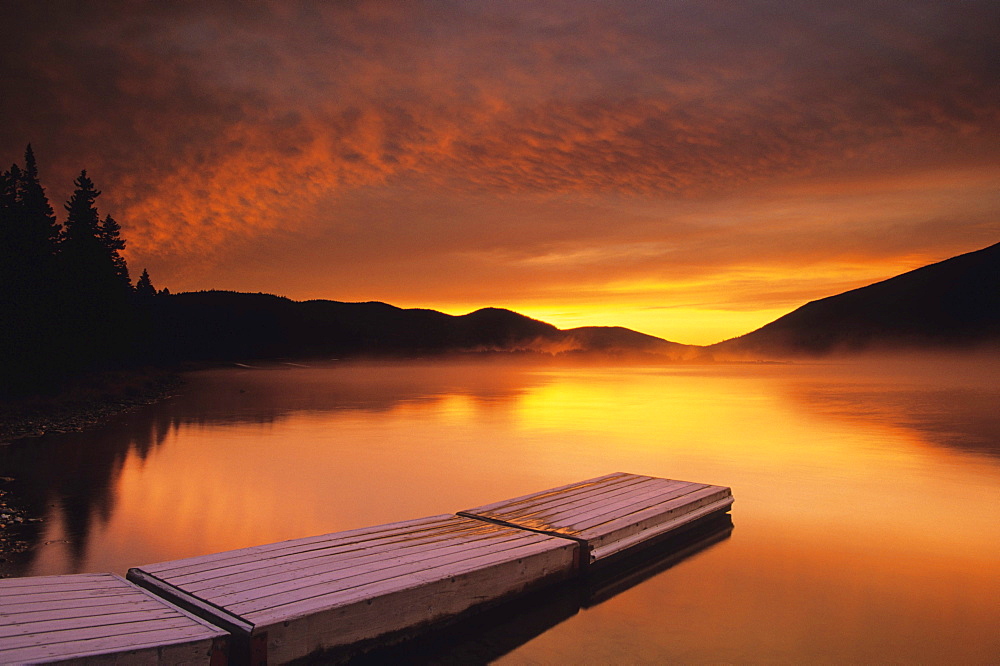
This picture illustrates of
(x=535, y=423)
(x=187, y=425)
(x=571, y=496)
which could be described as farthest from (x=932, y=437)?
(x=187, y=425)

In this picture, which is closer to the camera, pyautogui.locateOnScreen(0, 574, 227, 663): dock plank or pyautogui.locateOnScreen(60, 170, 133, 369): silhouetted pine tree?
pyautogui.locateOnScreen(0, 574, 227, 663): dock plank

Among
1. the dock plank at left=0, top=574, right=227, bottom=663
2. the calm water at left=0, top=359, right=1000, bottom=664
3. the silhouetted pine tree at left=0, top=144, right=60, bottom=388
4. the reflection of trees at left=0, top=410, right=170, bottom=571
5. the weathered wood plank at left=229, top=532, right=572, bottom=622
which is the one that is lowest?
the calm water at left=0, top=359, right=1000, bottom=664

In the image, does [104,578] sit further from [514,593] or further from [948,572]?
[948,572]

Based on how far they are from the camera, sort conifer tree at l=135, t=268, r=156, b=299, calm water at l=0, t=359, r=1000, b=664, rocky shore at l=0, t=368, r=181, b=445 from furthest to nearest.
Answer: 1. conifer tree at l=135, t=268, r=156, b=299
2. rocky shore at l=0, t=368, r=181, b=445
3. calm water at l=0, t=359, r=1000, b=664

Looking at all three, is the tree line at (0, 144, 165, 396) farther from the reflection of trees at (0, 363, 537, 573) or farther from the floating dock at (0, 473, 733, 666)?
the floating dock at (0, 473, 733, 666)

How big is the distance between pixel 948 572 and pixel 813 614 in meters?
2.95

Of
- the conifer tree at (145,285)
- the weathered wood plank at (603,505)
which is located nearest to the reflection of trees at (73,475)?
the weathered wood plank at (603,505)

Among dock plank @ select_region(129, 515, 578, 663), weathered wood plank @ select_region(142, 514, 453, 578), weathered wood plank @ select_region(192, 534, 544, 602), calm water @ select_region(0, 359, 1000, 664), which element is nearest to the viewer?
dock plank @ select_region(129, 515, 578, 663)

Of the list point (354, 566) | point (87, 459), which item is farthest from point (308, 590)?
point (87, 459)

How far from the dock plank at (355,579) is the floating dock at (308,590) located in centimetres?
1

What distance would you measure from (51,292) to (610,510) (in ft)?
117

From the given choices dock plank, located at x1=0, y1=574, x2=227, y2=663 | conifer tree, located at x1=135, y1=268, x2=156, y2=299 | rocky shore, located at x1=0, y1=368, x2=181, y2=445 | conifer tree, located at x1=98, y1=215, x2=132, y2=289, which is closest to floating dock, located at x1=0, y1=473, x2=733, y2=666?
dock plank, located at x1=0, y1=574, x2=227, y2=663

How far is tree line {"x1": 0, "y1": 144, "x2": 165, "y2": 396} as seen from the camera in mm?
29469

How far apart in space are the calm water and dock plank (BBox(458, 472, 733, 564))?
1.67ft
